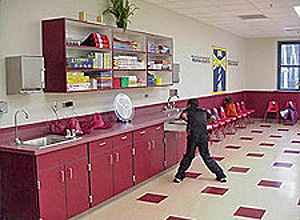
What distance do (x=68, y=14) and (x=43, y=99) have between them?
1.16 m

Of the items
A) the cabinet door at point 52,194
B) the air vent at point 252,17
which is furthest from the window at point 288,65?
the cabinet door at point 52,194

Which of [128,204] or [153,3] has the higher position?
[153,3]

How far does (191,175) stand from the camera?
234 inches

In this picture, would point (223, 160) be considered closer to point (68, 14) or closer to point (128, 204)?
point (128, 204)

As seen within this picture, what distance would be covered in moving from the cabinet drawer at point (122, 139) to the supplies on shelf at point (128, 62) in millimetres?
995

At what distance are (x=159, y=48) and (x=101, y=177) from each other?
9.18ft

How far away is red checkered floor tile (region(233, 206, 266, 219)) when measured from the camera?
4258 mm

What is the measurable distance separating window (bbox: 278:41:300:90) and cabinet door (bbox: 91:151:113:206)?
9063 mm

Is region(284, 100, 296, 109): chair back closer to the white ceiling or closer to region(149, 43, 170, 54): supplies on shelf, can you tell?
the white ceiling

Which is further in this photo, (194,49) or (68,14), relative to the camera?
(194,49)

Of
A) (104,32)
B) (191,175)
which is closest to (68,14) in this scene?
(104,32)

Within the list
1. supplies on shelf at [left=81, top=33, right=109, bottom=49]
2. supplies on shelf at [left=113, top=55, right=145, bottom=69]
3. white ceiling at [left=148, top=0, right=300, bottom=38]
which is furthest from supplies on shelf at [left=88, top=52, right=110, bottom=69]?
white ceiling at [left=148, top=0, right=300, bottom=38]

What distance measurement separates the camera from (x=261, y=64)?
41.2ft

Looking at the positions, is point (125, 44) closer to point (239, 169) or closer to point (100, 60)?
point (100, 60)
